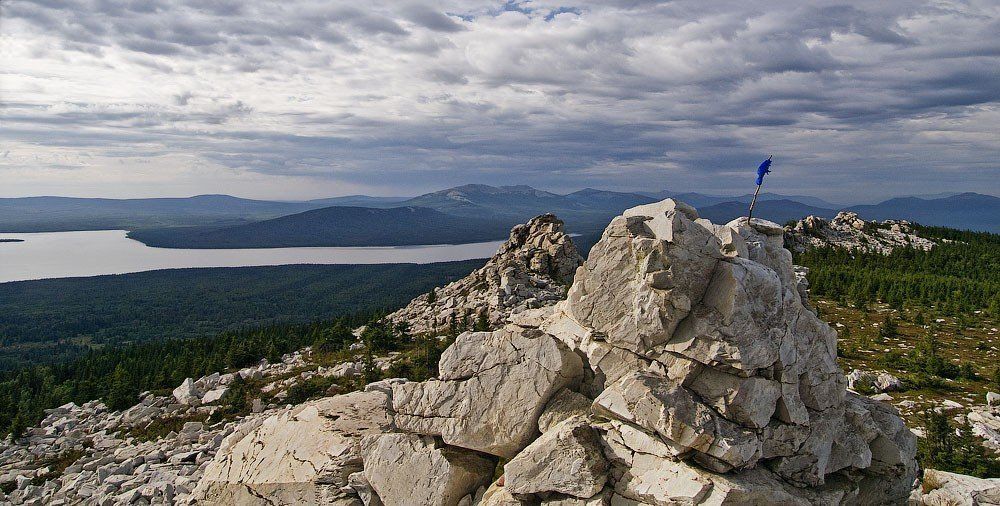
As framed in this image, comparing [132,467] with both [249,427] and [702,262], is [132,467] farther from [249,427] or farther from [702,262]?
[702,262]

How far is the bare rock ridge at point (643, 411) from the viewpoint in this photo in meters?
13.1

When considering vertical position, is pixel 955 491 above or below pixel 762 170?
below

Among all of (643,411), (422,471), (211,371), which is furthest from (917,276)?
(211,371)

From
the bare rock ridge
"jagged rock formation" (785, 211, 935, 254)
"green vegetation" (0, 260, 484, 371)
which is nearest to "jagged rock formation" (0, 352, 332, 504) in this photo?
the bare rock ridge

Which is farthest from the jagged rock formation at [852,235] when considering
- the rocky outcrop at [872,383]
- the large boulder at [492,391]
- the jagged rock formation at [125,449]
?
the large boulder at [492,391]

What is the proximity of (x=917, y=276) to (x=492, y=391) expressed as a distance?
80.9m

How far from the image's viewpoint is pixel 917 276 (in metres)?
73.4

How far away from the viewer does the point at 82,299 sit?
197m

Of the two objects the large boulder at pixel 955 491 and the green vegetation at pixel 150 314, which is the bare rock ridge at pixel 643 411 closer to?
the large boulder at pixel 955 491

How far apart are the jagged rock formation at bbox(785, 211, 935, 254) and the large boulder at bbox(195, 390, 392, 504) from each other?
9898 cm

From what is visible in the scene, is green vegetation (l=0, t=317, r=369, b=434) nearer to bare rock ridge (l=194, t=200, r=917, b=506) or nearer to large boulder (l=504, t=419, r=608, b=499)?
bare rock ridge (l=194, t=200, r=917, b=506)

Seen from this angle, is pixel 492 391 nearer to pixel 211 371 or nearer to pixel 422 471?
pixel 422 471

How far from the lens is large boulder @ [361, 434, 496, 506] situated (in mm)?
15672

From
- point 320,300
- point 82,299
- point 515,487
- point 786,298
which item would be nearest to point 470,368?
point 515,487
